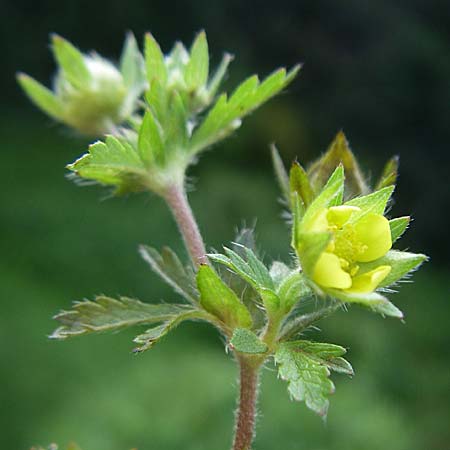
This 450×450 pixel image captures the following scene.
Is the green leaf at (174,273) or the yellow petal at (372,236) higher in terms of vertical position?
the yellow petal at (372,236)

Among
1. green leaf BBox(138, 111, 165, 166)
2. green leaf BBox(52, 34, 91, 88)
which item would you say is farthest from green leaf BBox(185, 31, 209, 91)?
green leaf BBox(52, 34, 91, 88)

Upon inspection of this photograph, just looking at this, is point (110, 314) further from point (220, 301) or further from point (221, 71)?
point (221, 71)

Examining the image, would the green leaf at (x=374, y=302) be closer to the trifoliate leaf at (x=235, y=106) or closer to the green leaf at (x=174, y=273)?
the green leaf at (x=174, y=273)

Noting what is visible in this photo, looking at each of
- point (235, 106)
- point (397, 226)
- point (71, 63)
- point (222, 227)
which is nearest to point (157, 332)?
point (397, 226)

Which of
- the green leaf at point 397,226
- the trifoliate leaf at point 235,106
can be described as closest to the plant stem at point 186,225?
the trifoliate leaf at point 235,106

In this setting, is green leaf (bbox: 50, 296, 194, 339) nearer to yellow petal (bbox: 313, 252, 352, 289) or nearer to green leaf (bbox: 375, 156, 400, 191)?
yellow petal (bbox: 313, 252, 352, 289)
